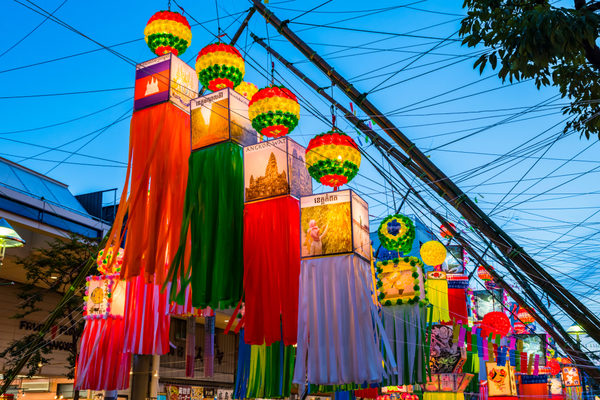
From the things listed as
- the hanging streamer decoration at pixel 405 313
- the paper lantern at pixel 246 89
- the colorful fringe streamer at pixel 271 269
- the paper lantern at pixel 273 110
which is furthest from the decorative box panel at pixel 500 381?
the paper lantern at pixel 273 110

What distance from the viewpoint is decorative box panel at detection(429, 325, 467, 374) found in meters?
10.6

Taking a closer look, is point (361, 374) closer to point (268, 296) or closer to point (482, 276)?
point (268, 296)

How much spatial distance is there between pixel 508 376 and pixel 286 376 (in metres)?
14.9

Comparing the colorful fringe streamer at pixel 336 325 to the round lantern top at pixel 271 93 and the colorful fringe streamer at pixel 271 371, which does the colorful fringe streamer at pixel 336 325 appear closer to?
the colorful fringe streamer at pixel 271 371

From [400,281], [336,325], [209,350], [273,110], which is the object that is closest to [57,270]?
[209,350]

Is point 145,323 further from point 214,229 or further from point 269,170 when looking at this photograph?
point 269,170

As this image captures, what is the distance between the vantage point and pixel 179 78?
5.50 metres

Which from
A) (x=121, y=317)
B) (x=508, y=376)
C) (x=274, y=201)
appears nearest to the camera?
(x=274, y=201)

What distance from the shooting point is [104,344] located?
688 centimetres

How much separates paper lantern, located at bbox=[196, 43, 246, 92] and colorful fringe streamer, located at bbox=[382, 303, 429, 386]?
13.5ft

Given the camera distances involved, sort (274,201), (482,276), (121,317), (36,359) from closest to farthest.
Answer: (274,201) < (121,317) < (36,359) < (482,276)

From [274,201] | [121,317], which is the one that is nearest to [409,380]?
[274,201]

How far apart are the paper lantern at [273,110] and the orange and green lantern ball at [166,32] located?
1.23 meters

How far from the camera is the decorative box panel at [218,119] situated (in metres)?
5.29
